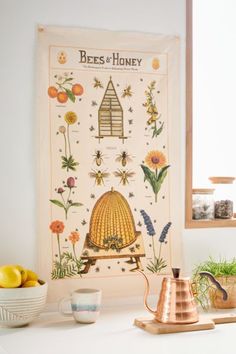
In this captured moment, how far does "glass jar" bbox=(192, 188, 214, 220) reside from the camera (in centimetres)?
265

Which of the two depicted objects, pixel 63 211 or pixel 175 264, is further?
pixel 175 264

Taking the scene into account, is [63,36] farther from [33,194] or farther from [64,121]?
[33,194]

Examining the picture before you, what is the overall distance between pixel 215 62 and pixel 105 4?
64cm

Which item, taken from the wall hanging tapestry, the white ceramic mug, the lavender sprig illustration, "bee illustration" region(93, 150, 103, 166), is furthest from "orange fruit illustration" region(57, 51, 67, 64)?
the white ceramic mug

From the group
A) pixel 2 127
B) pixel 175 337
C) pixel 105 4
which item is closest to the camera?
pixel 175 337

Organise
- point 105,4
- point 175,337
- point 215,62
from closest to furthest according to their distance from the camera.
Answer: point 175,337 < point 105,4 < point 215,62

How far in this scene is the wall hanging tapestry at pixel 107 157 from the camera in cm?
238

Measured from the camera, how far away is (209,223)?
265cm

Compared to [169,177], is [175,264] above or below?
below

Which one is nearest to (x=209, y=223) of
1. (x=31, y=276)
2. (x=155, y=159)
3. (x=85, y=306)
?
(x=155, y=159)

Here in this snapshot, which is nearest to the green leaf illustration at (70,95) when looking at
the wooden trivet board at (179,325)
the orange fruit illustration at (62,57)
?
the orange fruit illustration at (62,57)

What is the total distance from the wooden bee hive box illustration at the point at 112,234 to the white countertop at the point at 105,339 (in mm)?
284

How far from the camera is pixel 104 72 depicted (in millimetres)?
2459

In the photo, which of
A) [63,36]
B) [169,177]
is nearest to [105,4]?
[63,36]
